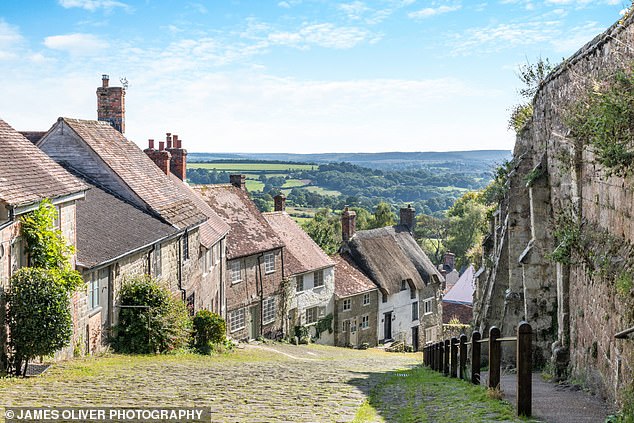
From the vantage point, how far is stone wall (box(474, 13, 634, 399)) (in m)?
8.84

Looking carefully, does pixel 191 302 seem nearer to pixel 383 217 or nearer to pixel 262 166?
pixel 383 217

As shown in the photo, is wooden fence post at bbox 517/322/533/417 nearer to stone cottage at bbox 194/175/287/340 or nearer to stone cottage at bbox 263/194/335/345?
stone cottage at bbox 194/175/287/340

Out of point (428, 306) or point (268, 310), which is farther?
point (428, 306)

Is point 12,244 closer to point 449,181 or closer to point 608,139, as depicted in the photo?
point 608,139

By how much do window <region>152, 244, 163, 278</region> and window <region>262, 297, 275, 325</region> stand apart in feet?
44.8

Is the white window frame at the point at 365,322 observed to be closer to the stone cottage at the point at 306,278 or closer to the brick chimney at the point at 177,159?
the stone cottage at the point at 306,278

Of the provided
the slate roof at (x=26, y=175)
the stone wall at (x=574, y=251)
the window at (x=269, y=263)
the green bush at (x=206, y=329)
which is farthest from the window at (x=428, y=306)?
the slate roof at (x=26, y=175)

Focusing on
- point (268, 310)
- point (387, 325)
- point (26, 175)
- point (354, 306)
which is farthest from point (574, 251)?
point (387, 325)

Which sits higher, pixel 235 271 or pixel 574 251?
pixel 574 251

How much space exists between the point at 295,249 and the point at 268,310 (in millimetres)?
5273

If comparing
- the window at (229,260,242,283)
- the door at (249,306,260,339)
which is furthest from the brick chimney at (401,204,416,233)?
the window at (229,260,242,283)

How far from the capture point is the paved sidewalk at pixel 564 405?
7.90 metres

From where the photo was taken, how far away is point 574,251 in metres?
10.9

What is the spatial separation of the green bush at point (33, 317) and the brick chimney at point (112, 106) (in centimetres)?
1541
